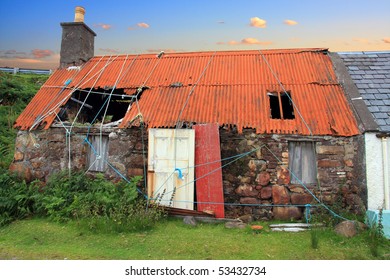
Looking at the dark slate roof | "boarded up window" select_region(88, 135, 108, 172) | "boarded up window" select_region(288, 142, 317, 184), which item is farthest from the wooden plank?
the dark slate roof

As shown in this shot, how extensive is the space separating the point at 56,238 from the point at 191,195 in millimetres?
3351

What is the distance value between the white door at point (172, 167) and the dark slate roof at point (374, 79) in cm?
504

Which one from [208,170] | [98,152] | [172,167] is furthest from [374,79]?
[98,152]

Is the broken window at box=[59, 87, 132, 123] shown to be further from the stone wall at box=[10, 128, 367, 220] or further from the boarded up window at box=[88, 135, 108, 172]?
the stone wall at box=[10, 128, 367, 220]

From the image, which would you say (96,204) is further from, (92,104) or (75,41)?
(75,41)

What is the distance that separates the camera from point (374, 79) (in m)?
8.77

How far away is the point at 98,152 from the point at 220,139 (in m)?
3.77

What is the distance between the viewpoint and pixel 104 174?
8305mm

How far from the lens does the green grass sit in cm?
539

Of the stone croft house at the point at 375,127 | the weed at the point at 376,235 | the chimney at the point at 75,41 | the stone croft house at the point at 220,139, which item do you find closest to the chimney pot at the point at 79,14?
the chimney at the point at 75,41

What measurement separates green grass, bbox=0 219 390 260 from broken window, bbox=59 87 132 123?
3.69 m

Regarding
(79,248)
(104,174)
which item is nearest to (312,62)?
(104,174)

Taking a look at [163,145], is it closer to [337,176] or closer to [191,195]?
[191,195]

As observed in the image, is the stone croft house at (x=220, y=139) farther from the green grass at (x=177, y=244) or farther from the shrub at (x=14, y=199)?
the green grass at (x=177, y=244)
